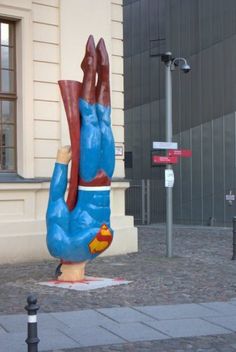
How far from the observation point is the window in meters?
15.0

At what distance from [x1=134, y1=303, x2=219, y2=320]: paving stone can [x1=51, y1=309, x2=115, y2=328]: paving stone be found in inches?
29.9

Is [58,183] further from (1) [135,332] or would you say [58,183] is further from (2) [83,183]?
(1) [135,332]

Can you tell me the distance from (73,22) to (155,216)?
59.9 ft

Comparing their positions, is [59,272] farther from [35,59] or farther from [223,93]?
[223,93]

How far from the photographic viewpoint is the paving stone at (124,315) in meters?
8.54

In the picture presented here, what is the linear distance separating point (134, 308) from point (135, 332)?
1.41 m

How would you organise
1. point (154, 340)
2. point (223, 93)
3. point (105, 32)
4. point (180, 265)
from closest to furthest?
point (154, 340), point (180, 265), point (105, 32), point (223, 93)

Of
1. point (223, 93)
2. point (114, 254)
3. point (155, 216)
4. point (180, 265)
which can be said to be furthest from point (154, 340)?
point (155, 216)

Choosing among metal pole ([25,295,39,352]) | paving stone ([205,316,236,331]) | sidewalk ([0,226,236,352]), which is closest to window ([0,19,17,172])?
sidewalk ([0,226,236,352])

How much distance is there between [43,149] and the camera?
15031 millimetres

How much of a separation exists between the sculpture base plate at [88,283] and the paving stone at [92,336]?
114 inches

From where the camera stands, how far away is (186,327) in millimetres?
8203

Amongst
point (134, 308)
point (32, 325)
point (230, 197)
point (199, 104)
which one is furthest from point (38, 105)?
point (199, 104)

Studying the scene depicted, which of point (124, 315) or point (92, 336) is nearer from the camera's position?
point (92, 336)
